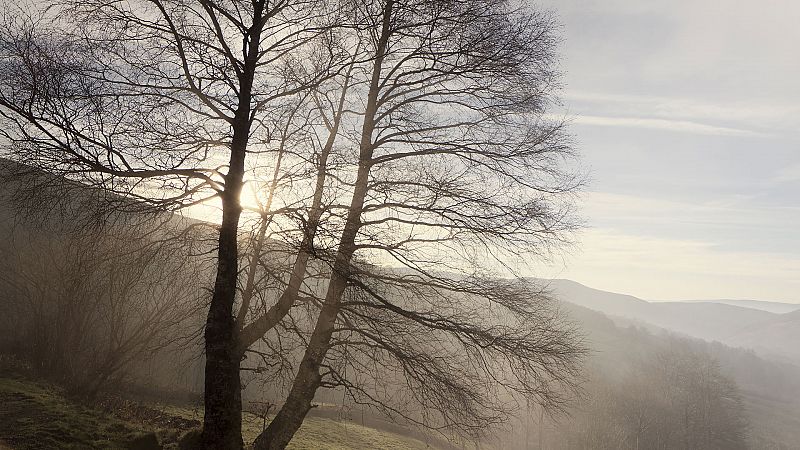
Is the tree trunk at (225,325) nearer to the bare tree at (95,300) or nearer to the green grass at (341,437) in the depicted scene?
the bare tree at (95,300)

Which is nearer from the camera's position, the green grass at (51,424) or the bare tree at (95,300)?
the bare tree at (95,300)

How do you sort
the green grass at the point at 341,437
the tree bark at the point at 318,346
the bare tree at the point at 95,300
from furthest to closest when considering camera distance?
the green grass at the point at 341,437, the tree bark at the point at 318,346, the bare tree at the point at 95,300

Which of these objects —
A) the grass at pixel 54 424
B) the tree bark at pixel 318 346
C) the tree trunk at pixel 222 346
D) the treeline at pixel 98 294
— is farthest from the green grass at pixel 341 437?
the tree trunk at pixel 222 346

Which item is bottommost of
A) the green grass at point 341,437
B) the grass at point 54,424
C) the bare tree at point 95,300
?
the green grass at point 341,437

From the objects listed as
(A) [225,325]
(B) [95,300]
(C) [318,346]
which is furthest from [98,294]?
(B) [95,300]

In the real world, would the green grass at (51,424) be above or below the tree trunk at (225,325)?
below

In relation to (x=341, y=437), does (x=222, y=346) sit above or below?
above

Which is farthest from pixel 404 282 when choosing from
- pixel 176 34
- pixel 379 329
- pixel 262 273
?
pixel 176 34

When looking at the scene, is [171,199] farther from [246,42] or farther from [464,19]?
[464,19]

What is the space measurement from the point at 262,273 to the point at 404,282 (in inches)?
71.1

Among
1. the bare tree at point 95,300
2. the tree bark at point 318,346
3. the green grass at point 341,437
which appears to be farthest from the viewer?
the green grass at point 341,437

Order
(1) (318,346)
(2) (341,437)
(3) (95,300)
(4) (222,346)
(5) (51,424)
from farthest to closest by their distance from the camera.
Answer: (2) (341,437) < (3) (95,300) < (5) (51,424) < (1) (318,346) < (4) (222,346)

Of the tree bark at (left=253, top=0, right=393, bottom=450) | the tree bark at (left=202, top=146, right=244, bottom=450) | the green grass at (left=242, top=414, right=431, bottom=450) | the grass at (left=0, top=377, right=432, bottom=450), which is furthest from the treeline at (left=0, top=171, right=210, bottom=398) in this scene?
the green grass at (left=242, top=414, right=431, bottom=450)

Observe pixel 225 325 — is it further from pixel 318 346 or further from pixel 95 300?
pixel 95 300
